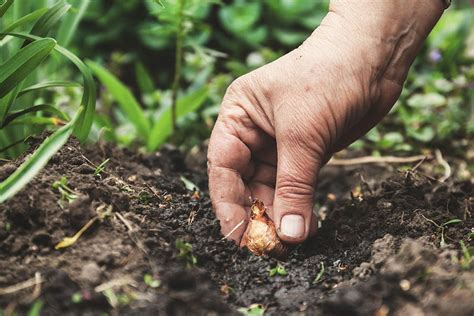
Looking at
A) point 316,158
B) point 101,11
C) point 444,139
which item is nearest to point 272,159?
point 316,158

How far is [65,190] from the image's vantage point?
5.42 feet

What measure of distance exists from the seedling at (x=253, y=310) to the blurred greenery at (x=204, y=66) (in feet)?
4.76

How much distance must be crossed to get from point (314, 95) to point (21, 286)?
1019 millimetres

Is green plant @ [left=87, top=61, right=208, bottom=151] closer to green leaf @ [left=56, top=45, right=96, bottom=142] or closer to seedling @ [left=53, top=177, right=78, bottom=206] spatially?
green leaf @ [left=56, top=45, right=96, bottom=142]

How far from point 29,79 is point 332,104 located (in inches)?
49.2

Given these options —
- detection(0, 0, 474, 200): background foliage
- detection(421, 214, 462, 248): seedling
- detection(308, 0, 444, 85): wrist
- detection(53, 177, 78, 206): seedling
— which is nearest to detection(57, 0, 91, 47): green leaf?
detection(0, 0, 474, 200): background foliage

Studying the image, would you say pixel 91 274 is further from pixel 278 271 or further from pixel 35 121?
pixel 35 121

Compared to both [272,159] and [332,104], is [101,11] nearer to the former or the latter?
[272,159]

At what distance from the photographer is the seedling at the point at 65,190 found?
160cm

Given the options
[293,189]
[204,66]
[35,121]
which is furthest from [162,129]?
[293,189]

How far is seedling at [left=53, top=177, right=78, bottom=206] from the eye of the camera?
160 cm

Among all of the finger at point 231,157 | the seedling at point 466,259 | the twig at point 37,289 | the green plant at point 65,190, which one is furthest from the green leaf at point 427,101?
the twig at point 37,289

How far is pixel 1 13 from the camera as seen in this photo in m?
1.92

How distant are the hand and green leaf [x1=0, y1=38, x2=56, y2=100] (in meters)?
0.65
